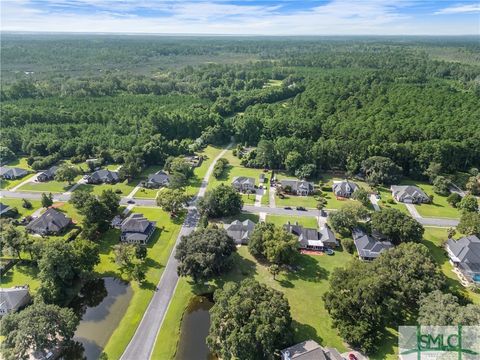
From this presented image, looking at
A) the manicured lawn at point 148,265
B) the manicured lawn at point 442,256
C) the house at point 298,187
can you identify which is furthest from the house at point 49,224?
the manicured lawn at point 442,256

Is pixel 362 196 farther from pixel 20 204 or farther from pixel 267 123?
pixel 20 204

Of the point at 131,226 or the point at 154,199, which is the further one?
the point at 154,199

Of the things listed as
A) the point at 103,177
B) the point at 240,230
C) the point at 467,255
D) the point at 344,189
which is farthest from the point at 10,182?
the point at 467,255

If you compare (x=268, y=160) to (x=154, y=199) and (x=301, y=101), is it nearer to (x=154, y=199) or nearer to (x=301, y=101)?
(x=154, y=199)

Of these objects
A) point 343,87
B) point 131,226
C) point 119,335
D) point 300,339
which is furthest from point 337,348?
point 343,87

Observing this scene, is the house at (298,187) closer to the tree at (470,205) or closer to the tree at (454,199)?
the tree at (454,199)
